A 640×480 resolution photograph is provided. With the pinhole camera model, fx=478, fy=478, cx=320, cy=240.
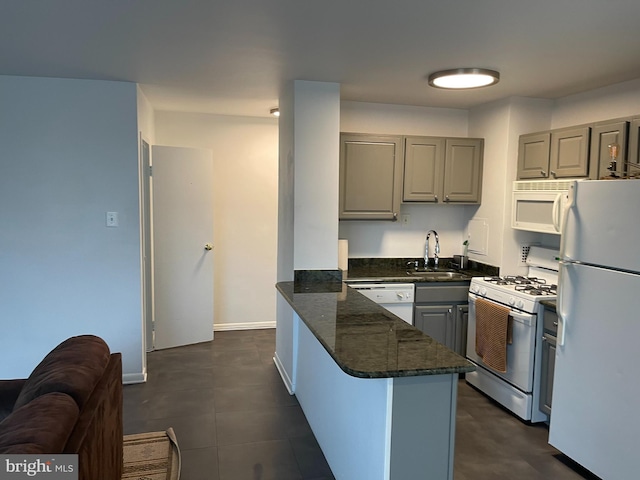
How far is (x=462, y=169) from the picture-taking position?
4297 millimetres

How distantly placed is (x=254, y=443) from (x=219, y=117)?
11.3ft

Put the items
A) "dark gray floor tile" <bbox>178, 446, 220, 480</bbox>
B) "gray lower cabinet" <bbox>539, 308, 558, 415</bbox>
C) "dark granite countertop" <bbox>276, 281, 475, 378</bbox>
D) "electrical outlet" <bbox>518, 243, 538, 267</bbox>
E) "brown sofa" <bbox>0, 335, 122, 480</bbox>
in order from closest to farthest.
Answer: "brown sofa" <bbox>0, 335, 122, 480</bbox>, "dark granite countertop" <bbox>276, 281, 475, 378</bbox>, "dark gray floor tile" <bbox>178, 446, 220, 480</bbox>, "gray lower cabinet" <bbox>539, 308, 558, 415</bbox>, "electrical outlet" <bbox>518, 243, 538, 267</bbox>

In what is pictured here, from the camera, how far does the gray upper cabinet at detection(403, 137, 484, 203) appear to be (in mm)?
4195

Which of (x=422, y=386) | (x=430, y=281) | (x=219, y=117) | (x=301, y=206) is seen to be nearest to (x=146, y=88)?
Result: (x=219, y=117)

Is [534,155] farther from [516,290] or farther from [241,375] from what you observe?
[241,375]

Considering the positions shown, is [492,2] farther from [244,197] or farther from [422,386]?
[244,197]

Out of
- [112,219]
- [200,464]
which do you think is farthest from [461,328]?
[112,219]

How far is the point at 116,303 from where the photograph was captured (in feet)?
12.4

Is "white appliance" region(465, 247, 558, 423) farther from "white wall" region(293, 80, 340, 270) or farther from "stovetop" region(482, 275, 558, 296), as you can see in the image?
"white wall" region(293, 80, 340, 270)

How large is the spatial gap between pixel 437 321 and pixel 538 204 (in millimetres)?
1228

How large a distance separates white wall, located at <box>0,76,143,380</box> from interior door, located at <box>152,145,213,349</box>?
918mm

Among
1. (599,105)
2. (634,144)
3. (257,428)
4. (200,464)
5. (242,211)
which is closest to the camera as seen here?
(200,464)

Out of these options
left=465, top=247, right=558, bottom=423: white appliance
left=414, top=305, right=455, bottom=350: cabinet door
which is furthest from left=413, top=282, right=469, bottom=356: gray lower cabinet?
left=465, top=247, right=558, bottom=423: white appliance

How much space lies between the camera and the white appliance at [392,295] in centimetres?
387
